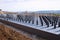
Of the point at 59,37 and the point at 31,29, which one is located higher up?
the point at 59,37

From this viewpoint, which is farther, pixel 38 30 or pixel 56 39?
pixel 38 30

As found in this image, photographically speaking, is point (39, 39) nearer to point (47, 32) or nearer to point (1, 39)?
point (47, 32)

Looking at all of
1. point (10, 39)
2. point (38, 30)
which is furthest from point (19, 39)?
point (38, 30)

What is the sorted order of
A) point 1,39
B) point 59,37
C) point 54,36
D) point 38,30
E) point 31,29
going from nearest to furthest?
point 1,39, point 59,37, point 54,36, point 38,30, point 31,29

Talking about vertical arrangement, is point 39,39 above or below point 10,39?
below

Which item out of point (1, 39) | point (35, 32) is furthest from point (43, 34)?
point (1, 39)

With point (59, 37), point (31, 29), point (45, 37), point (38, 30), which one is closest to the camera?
point (59, 37)

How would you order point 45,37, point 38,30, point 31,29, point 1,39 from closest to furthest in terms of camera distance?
point 1,39, point 45,37, point 38,30, point 31,29

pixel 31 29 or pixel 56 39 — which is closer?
pixel 56 39

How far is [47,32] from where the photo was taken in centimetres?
862

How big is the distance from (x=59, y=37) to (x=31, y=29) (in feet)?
11.8

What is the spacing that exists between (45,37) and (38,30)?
4.10 ft

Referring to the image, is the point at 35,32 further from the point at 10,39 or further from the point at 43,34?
the point at 10,39

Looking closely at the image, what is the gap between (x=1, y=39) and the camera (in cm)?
675
